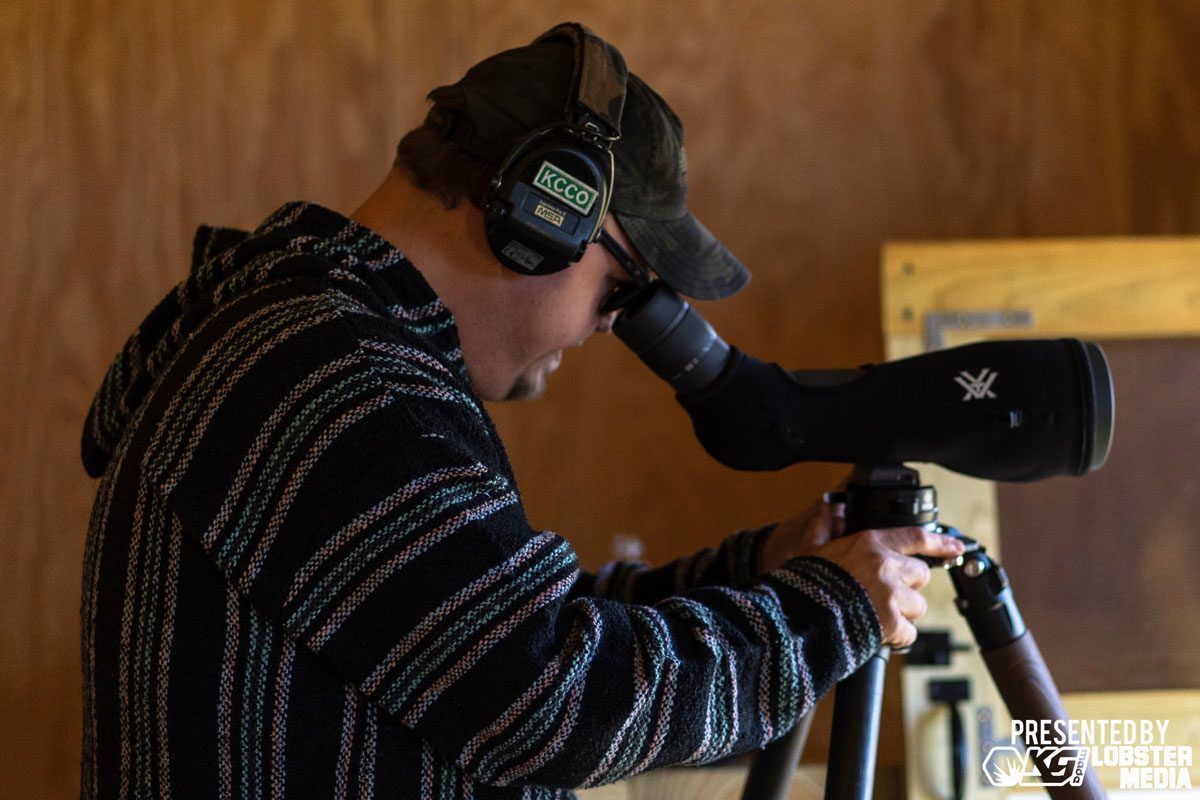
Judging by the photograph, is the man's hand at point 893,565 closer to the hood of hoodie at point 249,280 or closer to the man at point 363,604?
the man at point 363,604

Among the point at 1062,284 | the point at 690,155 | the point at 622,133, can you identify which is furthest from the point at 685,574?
the point at 690,155

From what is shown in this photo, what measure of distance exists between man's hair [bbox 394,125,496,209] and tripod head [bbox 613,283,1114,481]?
192 millimetres

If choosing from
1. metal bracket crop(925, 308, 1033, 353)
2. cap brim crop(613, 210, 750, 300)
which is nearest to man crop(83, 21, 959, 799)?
cap brim crop(613, 210, 750, 300)

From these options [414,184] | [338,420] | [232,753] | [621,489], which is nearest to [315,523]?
[338,420]

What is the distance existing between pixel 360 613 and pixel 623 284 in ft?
1.44

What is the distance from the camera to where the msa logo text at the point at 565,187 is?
905 millimetres

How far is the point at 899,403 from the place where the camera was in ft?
3.34

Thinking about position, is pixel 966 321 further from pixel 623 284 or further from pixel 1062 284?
pixel 623 284

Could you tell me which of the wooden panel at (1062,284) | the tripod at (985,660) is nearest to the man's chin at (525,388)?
the tripod at (985,660)

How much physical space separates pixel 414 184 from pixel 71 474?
1060 mm

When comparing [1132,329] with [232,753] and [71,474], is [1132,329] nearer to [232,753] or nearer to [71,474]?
[232,753]

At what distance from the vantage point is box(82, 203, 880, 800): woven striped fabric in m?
0.74

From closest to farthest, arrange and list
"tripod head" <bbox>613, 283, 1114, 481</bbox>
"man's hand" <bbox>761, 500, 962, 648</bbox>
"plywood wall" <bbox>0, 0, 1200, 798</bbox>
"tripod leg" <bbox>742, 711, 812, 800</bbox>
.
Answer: "man's hand" <bbox>761, 500, 962, 648</bbox>, "tripod head" <bbox>613, 283, 1114, 481</bbox>, "tripod leg" <bbox>742, 711, 812, 800</bbox>, "plywood wall" <bbox>0, 0, 1200, 798</bbox>

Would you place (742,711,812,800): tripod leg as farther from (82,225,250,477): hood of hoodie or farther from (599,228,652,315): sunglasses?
(82,225,250,477): hood of hoodie
